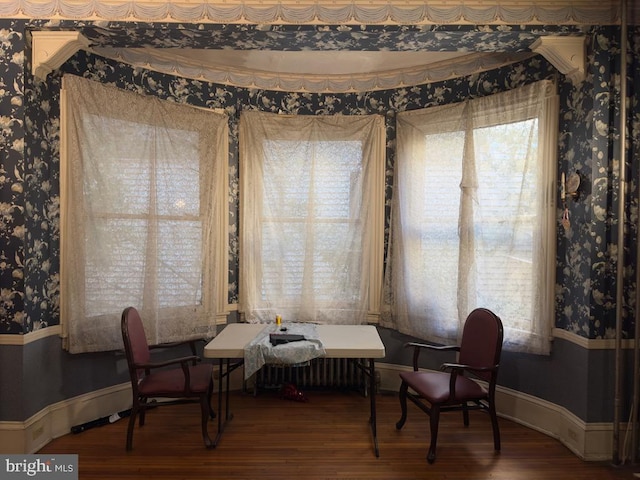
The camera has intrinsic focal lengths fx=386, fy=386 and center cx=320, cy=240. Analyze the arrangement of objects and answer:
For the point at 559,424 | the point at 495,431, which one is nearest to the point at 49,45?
the point at 495,431

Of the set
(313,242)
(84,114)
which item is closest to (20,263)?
(84,114)

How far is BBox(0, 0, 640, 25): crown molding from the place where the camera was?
2.50 m

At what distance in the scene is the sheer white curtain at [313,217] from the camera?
367 cm

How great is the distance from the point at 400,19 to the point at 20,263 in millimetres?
2951

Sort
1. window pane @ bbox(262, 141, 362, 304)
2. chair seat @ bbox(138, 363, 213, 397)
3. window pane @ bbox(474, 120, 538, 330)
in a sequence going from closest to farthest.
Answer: chair seat @ bbox(138, 363, 213, 397)
window pane @ bbox(474, 120, 538, 330)
window pane @ bbox(262, 141, 362, 304)

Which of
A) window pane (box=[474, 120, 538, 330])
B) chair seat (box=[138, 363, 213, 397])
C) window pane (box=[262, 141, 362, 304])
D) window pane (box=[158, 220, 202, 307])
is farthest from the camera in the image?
window pane (box=[262, 141, 362, 304])

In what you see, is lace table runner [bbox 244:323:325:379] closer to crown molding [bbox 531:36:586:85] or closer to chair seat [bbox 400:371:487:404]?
chair seat [bbox 400:371:487:404]

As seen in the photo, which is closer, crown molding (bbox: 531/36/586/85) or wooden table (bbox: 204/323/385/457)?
crown molding (bbox: 531/36/586/85)

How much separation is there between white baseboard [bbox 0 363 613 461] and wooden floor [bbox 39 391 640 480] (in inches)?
2.9

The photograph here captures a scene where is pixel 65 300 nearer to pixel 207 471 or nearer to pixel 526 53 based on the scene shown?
pixel 207 471

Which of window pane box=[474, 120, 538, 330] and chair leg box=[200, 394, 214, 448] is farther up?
window pane box=[474, 120, 538, 330]

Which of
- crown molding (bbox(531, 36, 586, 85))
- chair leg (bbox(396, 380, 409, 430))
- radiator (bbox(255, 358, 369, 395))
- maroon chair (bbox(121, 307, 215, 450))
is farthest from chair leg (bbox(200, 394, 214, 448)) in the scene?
crown molding (bbox(531, 36, 586, 85))

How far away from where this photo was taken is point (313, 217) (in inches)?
145

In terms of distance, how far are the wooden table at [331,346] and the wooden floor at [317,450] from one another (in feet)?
0.54
